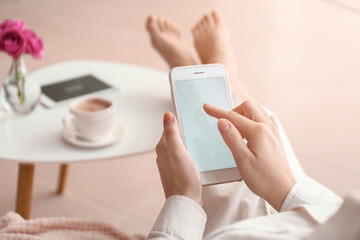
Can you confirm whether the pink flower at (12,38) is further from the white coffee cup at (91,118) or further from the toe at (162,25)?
the toe at (162,25)

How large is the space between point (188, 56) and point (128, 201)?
532 mm

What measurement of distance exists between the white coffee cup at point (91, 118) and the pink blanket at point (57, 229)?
→ 40cm

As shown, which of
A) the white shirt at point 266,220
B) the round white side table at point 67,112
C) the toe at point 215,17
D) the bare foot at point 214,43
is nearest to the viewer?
the white shirt at point 266,220

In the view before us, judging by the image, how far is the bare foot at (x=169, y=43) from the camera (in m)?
1.78

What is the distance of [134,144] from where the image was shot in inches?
54.1

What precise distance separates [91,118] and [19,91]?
0.25 meters

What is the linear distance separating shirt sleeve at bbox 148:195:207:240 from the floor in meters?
0.88

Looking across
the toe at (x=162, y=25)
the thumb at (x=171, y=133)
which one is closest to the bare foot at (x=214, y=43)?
the toe at (x=162, y=25)

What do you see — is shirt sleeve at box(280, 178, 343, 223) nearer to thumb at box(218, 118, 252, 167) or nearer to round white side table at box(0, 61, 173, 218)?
thumb at box(218, 118, 252, 167)

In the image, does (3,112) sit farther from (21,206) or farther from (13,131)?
(21,206)

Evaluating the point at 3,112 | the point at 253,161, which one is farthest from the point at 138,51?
the point at 253,161

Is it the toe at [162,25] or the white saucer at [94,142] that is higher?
the toe at [162,25]

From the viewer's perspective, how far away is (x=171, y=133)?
0.84m

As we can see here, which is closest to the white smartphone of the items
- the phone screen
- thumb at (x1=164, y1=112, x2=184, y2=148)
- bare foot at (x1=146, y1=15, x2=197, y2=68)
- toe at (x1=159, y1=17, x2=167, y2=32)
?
the phone screen
